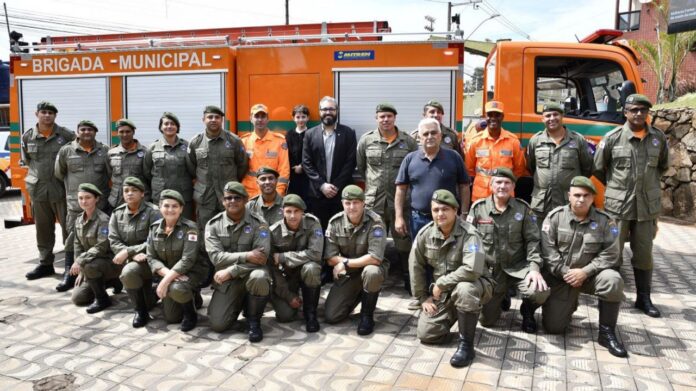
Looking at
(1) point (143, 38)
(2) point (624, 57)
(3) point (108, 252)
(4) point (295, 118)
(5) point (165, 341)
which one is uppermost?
(1) point (143, 38)

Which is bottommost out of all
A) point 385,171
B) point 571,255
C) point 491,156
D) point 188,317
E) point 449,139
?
point 188,317

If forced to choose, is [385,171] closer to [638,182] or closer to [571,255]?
[571,255]

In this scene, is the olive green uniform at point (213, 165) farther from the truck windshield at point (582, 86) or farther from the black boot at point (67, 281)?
the truck windshield at point (582, 86)

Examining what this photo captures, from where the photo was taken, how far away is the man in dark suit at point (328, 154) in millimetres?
5004

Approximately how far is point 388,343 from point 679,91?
49.6 feet

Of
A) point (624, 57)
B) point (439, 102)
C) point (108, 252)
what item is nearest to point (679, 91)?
point (624, 57)

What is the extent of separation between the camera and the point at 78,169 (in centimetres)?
528

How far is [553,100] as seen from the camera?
5.51 metres

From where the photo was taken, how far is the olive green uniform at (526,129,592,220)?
14.8ft

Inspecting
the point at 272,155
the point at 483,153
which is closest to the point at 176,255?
the point at 272,155

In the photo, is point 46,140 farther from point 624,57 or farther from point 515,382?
point 624,57

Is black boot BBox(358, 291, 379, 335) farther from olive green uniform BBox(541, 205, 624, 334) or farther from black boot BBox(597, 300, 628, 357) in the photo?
black boot BBox(597, 300, 628, 357)

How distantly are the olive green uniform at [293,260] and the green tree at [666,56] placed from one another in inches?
519

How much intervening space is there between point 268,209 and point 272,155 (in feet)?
2.38
